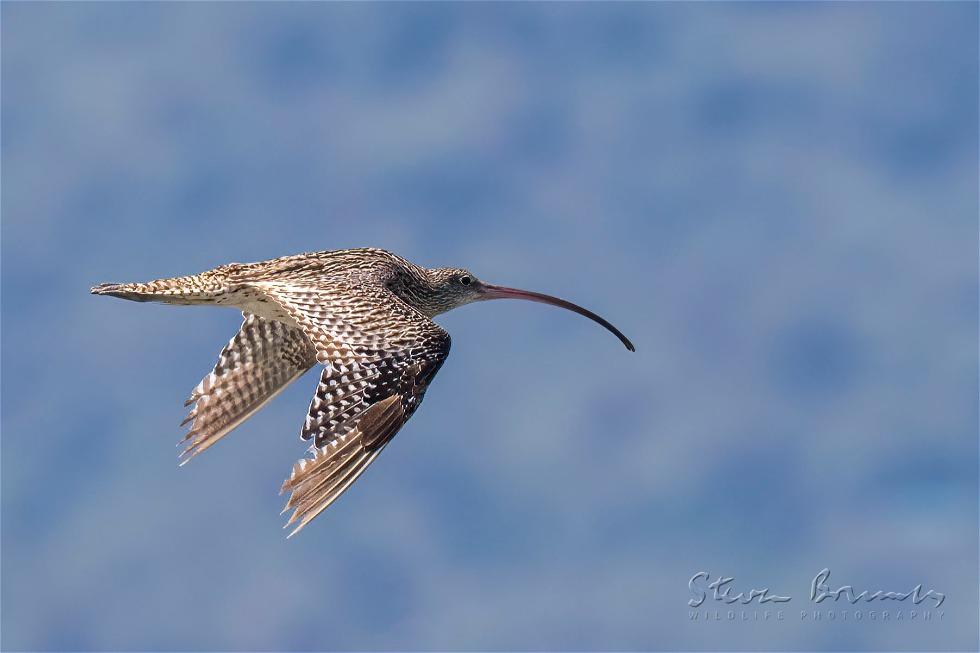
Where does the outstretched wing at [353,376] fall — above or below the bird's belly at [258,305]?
below

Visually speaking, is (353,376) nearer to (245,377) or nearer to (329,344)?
(329,344)

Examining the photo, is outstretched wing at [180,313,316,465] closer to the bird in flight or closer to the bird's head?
the bird in flight

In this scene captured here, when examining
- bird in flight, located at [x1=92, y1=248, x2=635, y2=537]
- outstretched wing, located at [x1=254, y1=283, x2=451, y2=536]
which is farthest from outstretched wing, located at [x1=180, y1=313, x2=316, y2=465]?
outstretched wing, located at [x1=254, y1=283, x2=451, y2=536]

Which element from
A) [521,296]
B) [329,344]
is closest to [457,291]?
[521,296]

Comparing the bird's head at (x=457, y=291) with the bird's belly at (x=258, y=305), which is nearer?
the bird's belly at (x=258, y=305)

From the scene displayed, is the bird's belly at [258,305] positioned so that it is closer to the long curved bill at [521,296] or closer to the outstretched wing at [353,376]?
the outstretched wing at [353,376]

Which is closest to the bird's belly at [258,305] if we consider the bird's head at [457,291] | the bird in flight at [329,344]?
the bird in flight at [329,344]

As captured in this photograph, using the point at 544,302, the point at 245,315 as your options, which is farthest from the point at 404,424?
the point at 544,302

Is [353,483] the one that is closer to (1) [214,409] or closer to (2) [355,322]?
(2) [355,322]
